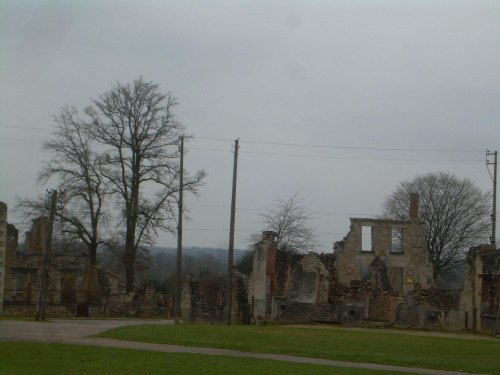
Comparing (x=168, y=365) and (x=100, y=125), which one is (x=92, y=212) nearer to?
(x=100, y=125)

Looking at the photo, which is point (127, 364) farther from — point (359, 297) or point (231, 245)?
point (359, 297)

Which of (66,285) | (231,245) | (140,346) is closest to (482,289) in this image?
(231,245)

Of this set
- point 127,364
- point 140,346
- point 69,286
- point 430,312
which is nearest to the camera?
point 127,364

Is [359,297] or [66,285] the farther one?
[66,285]

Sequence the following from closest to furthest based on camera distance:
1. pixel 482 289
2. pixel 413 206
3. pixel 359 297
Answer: pixel 482 289 → pixel 359 297 → pixel 413 206

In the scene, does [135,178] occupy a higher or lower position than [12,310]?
higher

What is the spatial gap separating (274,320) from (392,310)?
20.2 ft

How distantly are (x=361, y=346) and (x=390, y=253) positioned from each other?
112 ft

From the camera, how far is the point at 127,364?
15188 mm

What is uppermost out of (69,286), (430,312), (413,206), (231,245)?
(413,206)

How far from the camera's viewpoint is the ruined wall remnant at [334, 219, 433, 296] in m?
54.2

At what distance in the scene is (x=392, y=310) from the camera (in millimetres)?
35562

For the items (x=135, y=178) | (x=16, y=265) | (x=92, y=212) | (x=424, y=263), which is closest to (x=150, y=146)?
(x=135, y=178)

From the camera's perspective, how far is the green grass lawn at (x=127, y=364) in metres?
14.1
